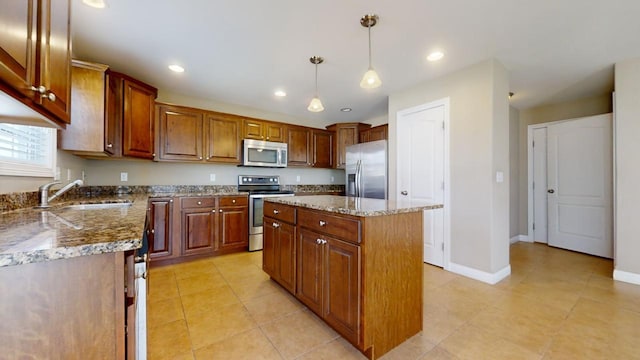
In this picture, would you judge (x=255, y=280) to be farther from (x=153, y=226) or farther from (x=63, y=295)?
Answer: (x=63, y=295)

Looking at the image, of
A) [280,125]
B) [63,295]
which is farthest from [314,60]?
[63,295]

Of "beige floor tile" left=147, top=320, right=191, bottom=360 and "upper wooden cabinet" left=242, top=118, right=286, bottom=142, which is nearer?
"beige floor tile" left=147, top=320, right=191, bottom=360

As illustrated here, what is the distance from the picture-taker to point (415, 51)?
247cm

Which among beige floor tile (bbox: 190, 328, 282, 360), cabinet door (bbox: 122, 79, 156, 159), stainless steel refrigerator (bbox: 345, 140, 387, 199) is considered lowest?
beige floor tile (bbox: 190, 328, 282, 360)

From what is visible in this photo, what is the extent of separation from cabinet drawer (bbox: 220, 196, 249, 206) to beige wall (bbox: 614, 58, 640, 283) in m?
4.46

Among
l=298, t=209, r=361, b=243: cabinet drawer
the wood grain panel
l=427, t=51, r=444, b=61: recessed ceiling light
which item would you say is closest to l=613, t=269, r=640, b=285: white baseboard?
l=427, t=51, r=444, b=61: recessed ceiling light

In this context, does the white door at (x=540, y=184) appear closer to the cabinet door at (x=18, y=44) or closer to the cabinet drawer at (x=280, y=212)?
the cabinet drawer at (x=280, y=212)

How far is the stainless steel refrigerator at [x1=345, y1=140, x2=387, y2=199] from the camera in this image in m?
3.79

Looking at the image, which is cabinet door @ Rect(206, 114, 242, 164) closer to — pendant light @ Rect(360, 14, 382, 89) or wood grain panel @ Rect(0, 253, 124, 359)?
pendant light @ Rect(360, 14, 382, 89)

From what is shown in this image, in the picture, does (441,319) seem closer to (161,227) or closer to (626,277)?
(626,277)

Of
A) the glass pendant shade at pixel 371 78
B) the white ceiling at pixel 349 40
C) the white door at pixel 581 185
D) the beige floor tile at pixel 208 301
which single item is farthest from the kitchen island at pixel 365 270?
the white door at pixel 581 185

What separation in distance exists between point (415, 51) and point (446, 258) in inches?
93.3

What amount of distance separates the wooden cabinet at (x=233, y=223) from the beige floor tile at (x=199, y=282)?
73 centimetres

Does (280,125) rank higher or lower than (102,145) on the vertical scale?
higher
